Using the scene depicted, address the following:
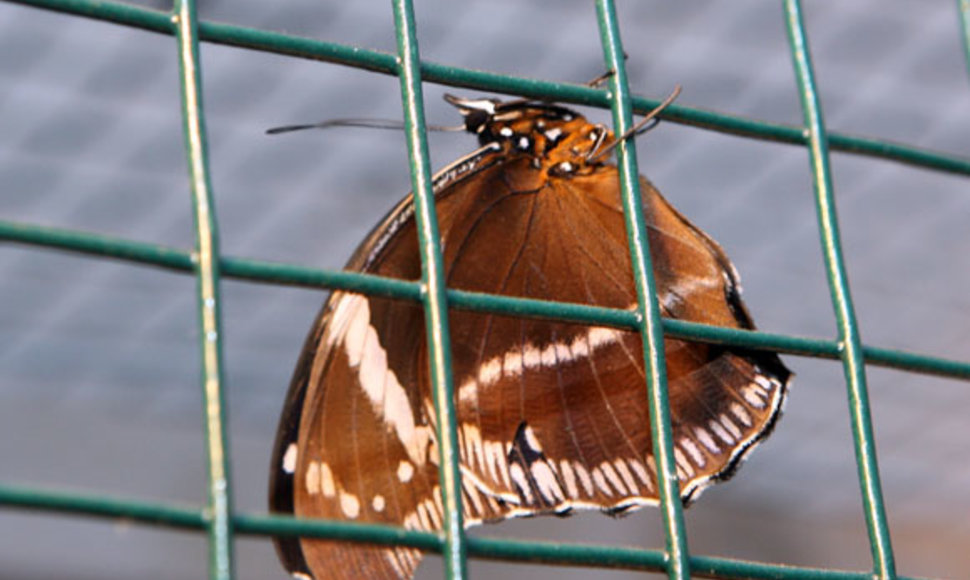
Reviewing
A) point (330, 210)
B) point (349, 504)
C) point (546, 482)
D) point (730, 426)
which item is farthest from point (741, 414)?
point (330, 210)

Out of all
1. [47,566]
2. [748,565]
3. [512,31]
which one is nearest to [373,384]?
[748,565]

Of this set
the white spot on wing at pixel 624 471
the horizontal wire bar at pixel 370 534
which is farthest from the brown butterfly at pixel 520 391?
the horizontal wire bar at pixel 370 534

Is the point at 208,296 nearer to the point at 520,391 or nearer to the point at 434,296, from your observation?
the point at 434,296

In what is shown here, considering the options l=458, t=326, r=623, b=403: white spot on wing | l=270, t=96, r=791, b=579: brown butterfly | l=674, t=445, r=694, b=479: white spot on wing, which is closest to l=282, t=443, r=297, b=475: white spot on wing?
l=270, t=96, r=791, b=579: brown butterfly

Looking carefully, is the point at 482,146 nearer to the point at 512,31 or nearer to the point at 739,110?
the point at 512,31

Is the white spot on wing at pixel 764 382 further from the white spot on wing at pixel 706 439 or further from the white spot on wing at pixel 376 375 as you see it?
the white spot on wing at pixel 376 375
